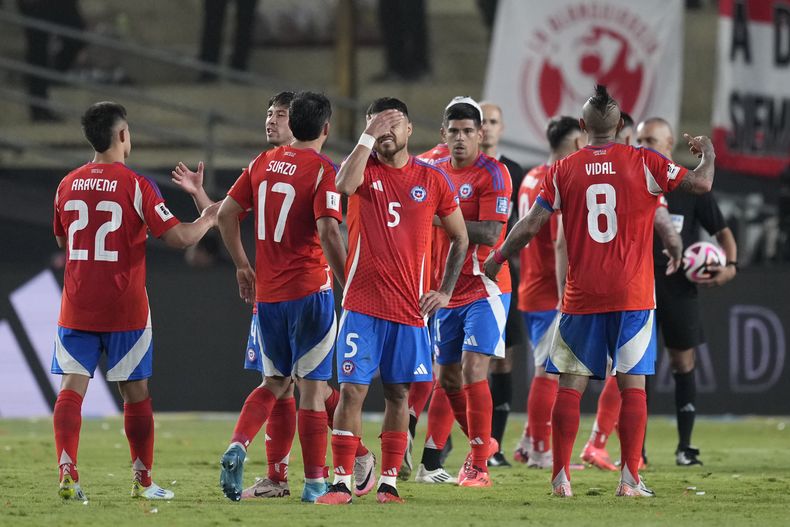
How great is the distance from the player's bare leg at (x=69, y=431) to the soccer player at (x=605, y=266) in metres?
2.42

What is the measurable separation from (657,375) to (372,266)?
7084 mm

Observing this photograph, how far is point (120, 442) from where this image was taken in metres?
11.8

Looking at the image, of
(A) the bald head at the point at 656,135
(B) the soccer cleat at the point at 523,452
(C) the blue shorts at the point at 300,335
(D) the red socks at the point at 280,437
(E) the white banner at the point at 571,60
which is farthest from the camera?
(E) the white banner at the point at 571,60

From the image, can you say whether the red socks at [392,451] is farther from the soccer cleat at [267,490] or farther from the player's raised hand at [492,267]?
the player's raised hand at [492,267]

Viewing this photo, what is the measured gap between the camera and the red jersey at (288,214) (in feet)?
24.5

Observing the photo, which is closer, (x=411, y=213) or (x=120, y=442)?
(x=411, y=213)

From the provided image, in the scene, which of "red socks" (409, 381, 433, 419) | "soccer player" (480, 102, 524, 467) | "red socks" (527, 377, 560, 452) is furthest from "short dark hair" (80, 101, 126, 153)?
"red socks" (527, 377, 560, 452)

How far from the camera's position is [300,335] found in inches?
297

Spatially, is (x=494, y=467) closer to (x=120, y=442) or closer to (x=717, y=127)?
(x=120, y=442)

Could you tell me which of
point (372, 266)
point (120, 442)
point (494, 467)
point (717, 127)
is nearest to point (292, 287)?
point (372, 266)

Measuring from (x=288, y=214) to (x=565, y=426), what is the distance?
1807 mm

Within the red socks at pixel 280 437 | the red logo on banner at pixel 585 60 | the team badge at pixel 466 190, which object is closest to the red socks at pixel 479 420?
the team badge at pixel 466 190

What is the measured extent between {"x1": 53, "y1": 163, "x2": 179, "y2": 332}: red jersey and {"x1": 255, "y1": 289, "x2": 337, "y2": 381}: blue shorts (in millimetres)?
666

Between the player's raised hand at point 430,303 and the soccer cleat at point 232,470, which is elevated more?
the player's raised hand at point 430,303
